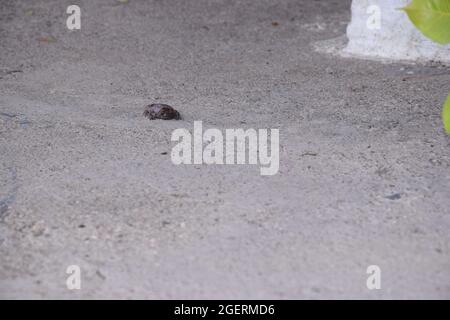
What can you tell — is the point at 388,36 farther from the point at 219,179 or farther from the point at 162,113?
the point at 219,179

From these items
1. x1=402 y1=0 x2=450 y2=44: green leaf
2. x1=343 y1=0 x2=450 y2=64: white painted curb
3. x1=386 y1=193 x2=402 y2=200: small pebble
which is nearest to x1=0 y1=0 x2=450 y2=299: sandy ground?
x1=386 y1=193 x2=402 y2=200: small pebble

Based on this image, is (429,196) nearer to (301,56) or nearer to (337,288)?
(337,288)

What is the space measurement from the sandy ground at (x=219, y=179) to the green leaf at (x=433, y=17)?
518 millimetres

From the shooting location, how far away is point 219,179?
2309mm

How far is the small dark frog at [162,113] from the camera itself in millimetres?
2922

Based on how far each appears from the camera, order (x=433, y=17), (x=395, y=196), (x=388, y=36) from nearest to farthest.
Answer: (x=433, y=17) → (x=395, y=196) → (x=388, y=36)

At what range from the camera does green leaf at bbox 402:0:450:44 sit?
6.59 ft

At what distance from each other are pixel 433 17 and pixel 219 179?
0.87m

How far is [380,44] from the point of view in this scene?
12.8 feet

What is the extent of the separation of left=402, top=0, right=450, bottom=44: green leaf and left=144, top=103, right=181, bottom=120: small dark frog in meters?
1.23

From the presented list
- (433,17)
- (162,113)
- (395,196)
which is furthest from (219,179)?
(433,17)

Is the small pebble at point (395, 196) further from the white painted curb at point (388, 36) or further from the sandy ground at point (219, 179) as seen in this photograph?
the white painted curb at point (388, 36)

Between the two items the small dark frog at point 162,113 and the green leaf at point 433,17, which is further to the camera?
the small dark frog at point 162,113

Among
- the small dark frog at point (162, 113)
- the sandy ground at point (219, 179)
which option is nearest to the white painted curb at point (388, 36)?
the sandy ground at point (219, 179)
